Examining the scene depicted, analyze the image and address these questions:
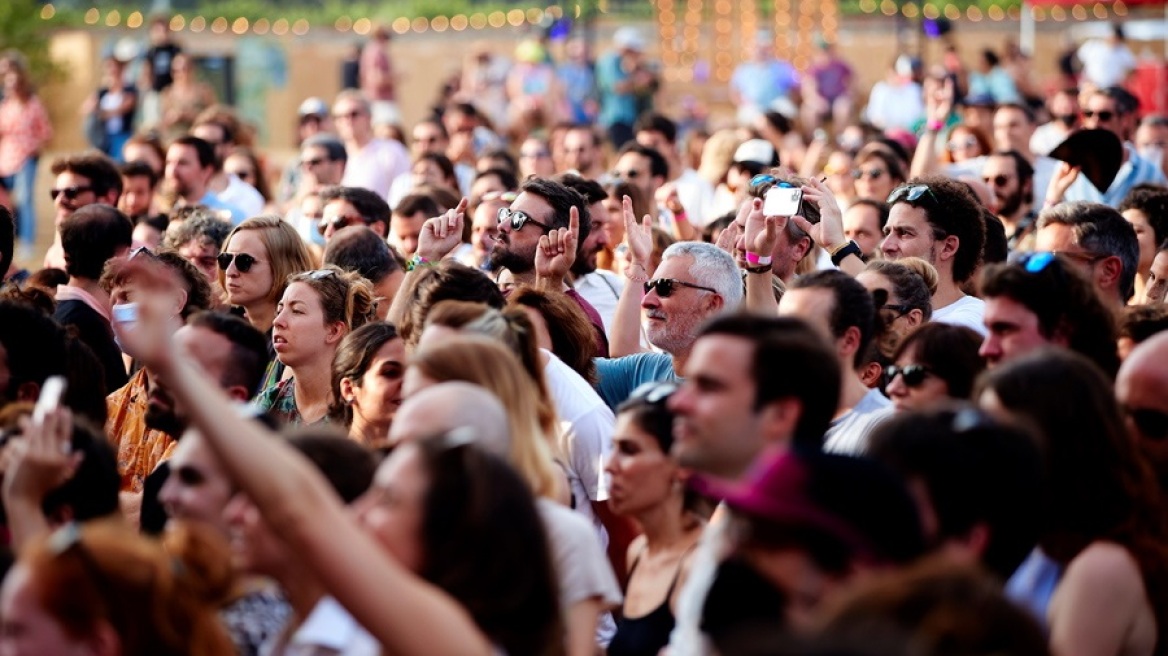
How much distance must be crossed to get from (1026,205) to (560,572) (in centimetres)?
700

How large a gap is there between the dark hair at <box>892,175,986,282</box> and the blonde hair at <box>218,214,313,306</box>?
8.89 feet

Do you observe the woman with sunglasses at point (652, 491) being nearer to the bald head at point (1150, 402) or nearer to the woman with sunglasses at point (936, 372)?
the woman with sunglasses at point (936, 372)

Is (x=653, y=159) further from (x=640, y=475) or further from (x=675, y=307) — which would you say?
(x=640, y=475)

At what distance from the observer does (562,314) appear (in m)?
6.52

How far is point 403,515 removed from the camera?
342 cm

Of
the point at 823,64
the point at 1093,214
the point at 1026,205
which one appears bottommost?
the point at 823,64

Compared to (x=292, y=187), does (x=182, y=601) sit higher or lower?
higher

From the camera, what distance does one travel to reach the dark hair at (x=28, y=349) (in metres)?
5.65

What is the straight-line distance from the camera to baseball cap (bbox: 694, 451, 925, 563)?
3.13 metres

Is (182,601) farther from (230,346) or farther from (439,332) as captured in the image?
(230,346)

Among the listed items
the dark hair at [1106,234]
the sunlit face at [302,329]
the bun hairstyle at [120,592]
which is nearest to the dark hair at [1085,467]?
the bun hairstyle at [120,592]

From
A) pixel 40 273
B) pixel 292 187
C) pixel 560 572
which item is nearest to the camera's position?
pixel 560 572

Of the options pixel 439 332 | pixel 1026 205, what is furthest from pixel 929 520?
pixel 1026 205

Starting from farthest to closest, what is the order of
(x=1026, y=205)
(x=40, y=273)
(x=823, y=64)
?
(x=823, y=64)
(x=1026, y=205)
(x=40, y=273)
